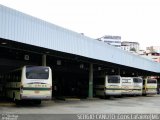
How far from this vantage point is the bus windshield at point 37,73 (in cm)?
2431

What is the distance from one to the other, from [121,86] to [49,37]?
17286 millimetres

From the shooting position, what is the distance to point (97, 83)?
4072 centimetres

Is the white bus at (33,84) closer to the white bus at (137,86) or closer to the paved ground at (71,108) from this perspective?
the paved ground at (71,108)

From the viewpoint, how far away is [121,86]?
4231cm

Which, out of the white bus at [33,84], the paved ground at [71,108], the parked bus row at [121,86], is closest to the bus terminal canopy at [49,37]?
the white bus at [33,84]

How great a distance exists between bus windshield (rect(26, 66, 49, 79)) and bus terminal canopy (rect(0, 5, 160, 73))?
1.75 m

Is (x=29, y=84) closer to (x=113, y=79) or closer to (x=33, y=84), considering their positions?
(x=33, y=84)

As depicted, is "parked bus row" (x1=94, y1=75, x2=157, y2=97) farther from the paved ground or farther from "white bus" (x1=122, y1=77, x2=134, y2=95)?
the paved ground

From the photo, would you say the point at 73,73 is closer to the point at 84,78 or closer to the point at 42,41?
the point at 84,78

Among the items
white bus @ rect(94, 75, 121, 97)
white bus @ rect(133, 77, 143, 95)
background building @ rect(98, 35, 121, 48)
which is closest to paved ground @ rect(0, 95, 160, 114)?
white bus @ rect(94, 75, 121, 97)

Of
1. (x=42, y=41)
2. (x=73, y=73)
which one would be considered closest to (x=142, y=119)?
(x=42, y=41)

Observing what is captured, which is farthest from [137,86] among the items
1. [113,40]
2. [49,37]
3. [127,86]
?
[113,40]

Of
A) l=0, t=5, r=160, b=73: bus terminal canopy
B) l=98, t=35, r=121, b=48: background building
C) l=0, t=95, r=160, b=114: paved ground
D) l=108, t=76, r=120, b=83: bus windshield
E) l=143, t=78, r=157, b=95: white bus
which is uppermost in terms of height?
l=98, t=35, r=121, b=48: background building

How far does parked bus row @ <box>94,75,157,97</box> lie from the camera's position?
38219 millimetres
